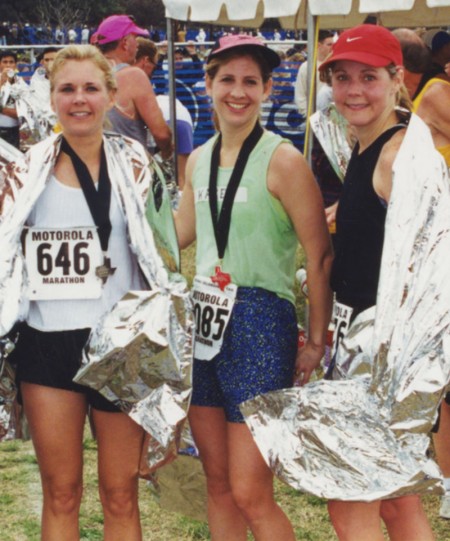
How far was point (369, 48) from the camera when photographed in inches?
109

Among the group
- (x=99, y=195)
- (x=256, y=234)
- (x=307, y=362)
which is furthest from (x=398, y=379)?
(x=99, y=195)

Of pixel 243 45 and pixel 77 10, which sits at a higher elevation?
pixel 77 10

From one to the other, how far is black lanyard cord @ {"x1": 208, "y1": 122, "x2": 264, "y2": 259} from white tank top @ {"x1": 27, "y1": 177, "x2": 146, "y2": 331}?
290mm

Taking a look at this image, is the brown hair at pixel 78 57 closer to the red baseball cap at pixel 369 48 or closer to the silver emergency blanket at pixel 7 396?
the red baseball cap at pixel 369 48

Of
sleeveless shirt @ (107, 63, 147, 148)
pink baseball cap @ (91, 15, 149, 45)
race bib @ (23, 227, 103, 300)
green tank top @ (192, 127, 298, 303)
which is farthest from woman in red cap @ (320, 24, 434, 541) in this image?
pink baseball cap @ (91, 15, 149, 45)

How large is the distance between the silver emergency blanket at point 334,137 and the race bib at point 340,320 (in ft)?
1.94

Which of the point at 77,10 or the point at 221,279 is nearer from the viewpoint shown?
the point at 221,279

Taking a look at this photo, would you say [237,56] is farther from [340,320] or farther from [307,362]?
[307,362]

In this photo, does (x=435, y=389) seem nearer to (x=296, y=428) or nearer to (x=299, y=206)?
(x=296, y=428)

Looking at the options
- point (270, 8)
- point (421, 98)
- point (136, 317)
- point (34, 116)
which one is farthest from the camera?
point (34, 116)

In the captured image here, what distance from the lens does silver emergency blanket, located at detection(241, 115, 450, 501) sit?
253 cm

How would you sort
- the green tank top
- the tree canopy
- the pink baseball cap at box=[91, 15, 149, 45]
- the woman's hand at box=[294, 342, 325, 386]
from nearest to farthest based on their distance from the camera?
1. the green tank top
2. the woman's hand at box=[294, 342, 325, 386]
3. the pink baseball cap at box=[91, 15, 149, 45]
4. the tree canopy

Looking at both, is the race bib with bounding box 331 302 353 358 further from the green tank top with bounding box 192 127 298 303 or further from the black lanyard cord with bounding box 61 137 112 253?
the black lanyard cord with bounding box 61 137 112 253

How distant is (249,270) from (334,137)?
0.74 metres
